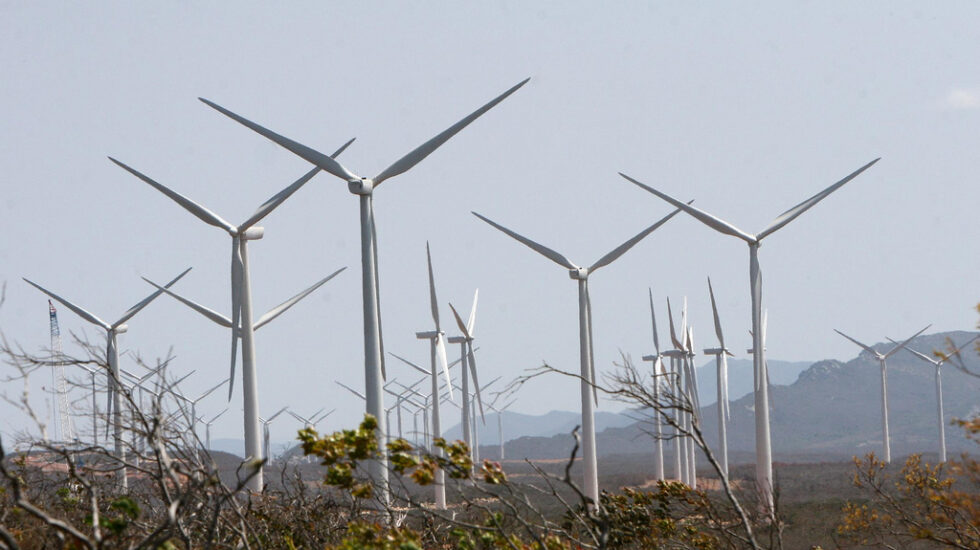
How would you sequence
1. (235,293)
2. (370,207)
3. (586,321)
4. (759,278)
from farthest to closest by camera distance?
1. (586,321)
2. (759,278)
3. (235,293)
4. (370,207)

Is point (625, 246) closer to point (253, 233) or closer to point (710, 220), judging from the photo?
point (710, 220)

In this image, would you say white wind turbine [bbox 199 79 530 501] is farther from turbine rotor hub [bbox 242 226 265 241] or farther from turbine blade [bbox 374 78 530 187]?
turbine rotor hub [bbox 242 226 265 241]

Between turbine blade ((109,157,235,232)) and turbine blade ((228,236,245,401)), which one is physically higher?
turbine blade ((109,157,235,232))

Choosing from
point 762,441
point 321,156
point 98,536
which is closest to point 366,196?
point 321,156

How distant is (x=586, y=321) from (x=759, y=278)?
26.6ft

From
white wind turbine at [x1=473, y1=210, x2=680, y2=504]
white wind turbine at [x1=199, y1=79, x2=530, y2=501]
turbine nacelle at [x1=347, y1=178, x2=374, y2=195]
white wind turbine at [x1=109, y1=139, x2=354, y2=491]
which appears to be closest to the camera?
white wind turbine at [x1=199, y1=79, x2=530, y2=501]

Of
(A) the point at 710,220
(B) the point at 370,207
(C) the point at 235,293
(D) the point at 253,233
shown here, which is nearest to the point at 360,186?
(B) the point at 370,207

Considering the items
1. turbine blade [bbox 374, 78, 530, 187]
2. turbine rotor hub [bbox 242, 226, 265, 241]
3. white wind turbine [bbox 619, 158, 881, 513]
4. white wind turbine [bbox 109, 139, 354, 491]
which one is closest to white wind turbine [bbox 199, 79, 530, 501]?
turbine blade [bbox 374, 78, 530, 187]

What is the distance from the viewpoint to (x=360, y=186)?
35.3 m

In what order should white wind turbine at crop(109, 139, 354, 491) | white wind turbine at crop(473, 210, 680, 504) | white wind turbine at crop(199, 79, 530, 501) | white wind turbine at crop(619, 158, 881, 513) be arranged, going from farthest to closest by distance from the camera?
white wind turbine at crop(473, 210, 680, 504)
white wind turbine at crop(619, 158, 881, 513)
white wind turbine at crop(109, 139, 354, 491)
white wind turbine at crop(199, 79, 530, 501)

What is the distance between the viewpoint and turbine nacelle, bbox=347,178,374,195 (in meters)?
35.3

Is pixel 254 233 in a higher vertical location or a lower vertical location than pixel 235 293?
higher

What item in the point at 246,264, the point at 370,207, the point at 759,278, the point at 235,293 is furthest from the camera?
the point at 759,278

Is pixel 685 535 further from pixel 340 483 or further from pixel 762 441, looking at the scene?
pixel 762 441
